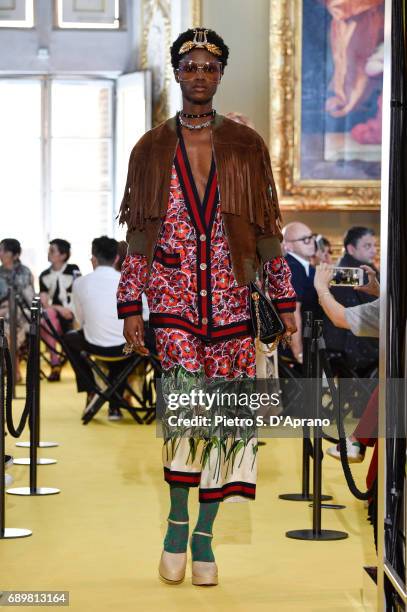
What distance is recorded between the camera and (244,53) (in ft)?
46.7

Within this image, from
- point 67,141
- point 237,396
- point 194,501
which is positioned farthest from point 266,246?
point 67,141

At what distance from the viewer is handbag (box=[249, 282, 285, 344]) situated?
4.48m

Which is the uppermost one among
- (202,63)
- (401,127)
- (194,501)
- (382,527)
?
(202,63)

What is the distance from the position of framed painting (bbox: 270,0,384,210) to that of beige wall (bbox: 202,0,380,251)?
0.18 meters

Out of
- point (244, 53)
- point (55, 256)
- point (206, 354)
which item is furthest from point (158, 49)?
point (206, 354)

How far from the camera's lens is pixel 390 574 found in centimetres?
356

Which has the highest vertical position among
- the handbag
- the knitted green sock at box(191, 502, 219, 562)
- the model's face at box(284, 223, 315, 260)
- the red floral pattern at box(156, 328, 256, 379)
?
the model's face at box(284, 223, 315, 260)

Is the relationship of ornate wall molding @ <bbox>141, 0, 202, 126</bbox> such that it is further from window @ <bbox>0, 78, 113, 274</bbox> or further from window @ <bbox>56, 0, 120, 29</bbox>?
window @ <bbox>0, 78, 113, 274</bbox>

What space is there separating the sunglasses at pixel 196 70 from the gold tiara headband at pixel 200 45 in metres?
0.04

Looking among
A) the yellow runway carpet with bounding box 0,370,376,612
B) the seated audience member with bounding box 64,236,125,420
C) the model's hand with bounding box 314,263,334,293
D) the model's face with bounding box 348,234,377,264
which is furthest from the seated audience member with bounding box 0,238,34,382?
the model's hand with bounding box 314,263,334,293

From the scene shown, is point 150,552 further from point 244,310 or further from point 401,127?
point 401,127

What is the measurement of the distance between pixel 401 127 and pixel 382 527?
1.11m

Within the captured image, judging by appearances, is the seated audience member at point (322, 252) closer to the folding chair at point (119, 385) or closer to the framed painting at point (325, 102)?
the framed painting at point (325, 102)

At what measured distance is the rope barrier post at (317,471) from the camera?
547 centimetres
